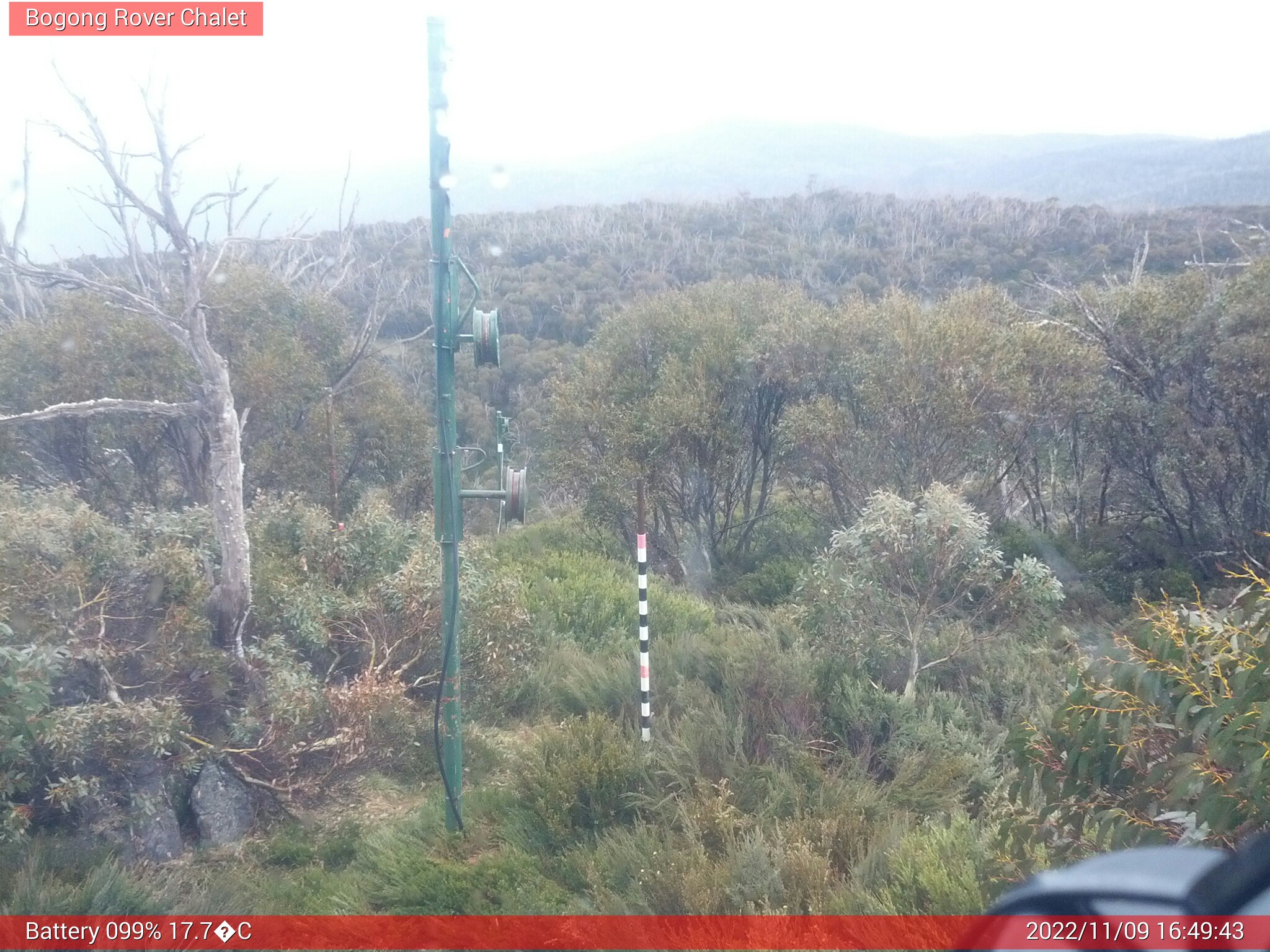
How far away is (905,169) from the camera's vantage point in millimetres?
45344

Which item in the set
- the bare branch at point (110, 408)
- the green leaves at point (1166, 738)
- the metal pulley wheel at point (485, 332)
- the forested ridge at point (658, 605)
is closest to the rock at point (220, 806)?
the forested ridge at point (658, 605)

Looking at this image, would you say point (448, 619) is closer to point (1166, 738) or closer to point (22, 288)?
point (1166, 738)

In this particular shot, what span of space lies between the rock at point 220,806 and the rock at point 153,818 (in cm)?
16

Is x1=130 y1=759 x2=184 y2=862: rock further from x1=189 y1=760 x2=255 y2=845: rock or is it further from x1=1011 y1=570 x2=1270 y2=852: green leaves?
x1=1011 y1=570 x2=1270 y2=852: green leaves

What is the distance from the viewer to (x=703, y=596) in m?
12.2

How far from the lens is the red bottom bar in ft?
11.1

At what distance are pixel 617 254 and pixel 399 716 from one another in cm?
2399

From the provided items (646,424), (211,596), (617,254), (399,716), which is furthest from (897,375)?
(617,254)

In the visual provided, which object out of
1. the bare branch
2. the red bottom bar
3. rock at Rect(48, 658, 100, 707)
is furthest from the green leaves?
the bare branch

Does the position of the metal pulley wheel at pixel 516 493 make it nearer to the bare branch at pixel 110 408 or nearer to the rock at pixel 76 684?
the bare branch at pixel 110 408

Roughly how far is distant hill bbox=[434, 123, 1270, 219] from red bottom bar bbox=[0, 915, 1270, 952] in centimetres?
1835

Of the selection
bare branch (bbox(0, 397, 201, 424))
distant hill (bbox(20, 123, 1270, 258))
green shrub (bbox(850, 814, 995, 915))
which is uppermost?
distant hill (bbox(20, 123, 1270, 258))

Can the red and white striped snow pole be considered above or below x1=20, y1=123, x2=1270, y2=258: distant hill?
below

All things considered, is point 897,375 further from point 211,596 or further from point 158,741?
point 158,741
